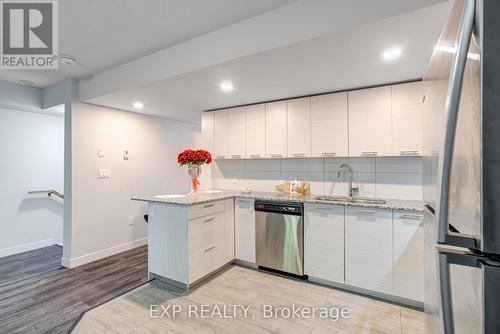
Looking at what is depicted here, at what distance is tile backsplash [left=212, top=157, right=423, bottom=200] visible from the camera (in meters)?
2.71

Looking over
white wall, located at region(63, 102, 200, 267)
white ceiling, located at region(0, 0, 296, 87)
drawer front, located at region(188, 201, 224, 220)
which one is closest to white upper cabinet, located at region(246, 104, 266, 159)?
drawer front, located at region(188, 201, 224, 220)

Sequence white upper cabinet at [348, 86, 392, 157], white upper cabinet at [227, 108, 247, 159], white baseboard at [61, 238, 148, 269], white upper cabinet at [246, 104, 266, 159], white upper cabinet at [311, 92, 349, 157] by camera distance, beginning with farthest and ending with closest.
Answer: white upper cabinet at [227, 108, 247, 159] < white upper cabinet at [246, 104, 266, 159] < white baseboard at [61, 238, 148, 269] < white upper cabinet at [311, 92, 349, 157] < white upper cabinet at [348, 86, 392, 157]

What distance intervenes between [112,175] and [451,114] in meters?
4.09

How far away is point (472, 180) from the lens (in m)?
0.58

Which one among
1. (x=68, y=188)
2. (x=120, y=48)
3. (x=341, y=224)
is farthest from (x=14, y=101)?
(x=341, y=224)

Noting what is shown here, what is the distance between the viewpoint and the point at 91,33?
7.05 feet

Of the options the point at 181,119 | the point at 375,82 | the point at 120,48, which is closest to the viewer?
the point at 120,48

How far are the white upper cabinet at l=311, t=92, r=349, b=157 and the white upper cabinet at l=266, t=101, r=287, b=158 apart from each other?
409 mm

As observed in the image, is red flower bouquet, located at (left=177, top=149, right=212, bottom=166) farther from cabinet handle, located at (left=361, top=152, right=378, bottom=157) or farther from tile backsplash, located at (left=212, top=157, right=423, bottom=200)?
→ cabinet handle, located at (left=361, top=152, right=378, bottom=157)

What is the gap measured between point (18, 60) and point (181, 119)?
96.8 inches

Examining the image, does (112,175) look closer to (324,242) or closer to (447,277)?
(324,242)

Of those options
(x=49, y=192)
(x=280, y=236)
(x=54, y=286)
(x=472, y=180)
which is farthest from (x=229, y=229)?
(x=49, y=192)

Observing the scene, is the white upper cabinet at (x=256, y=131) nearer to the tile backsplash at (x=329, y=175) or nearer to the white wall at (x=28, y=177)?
the tile backsplash at (x=329, y=175)

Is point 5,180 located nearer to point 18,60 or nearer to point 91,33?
point 18,60
